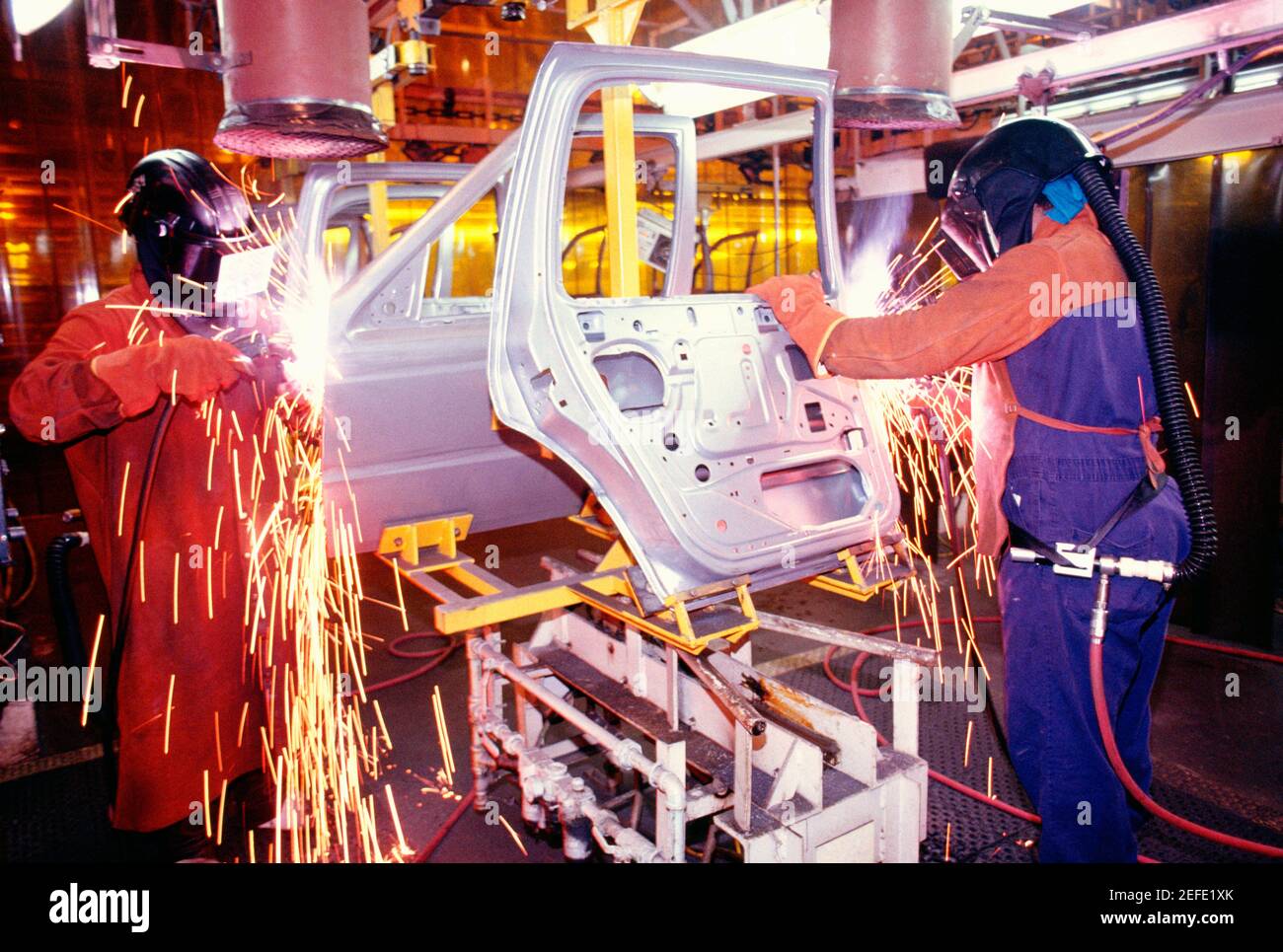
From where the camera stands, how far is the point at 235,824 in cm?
354

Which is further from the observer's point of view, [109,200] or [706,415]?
[109,200]

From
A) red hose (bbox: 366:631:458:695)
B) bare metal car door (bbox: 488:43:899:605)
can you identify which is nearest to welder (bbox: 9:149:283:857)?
bare metal car door (bbox: 488:43:899:605)

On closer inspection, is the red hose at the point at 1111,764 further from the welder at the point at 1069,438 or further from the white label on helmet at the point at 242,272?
the white label on helmet at the point at 242,272

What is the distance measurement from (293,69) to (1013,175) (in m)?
2.89

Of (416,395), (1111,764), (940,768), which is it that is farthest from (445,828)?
(1111,764)

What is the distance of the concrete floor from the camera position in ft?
11.6

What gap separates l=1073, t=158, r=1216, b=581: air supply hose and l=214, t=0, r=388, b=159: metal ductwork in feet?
9.60

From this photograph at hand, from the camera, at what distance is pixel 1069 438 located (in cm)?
264

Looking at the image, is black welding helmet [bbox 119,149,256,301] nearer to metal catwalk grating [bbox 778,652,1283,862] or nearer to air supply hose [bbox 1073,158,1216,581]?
air supply hose [bbox 1073,158,1216,581]

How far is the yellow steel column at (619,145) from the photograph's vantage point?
375 centimetres

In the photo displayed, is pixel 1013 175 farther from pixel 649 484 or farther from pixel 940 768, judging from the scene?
pixel 940 768
